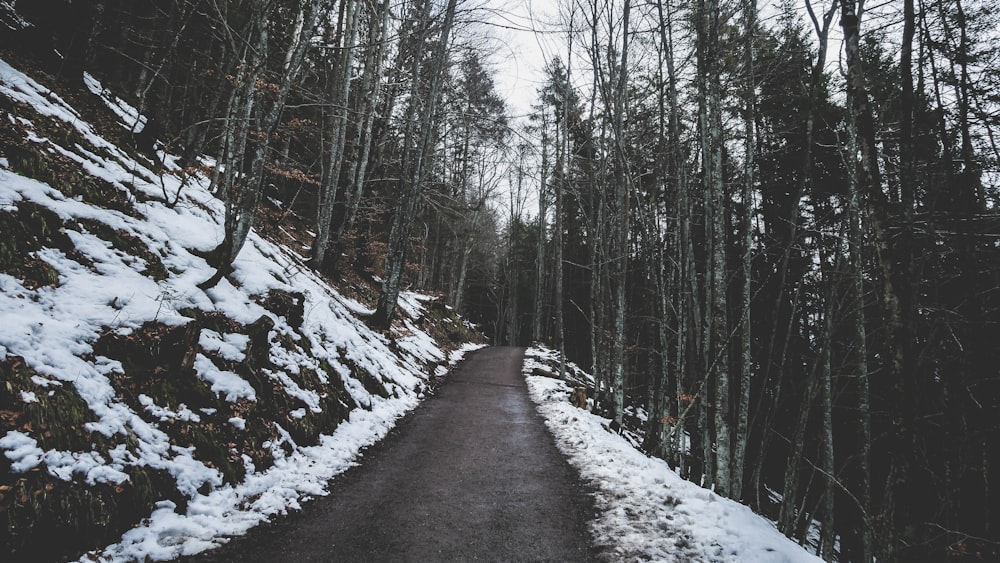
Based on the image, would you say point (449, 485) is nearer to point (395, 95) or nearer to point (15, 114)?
point (15, 114)

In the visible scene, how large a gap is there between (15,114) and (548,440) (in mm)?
9464

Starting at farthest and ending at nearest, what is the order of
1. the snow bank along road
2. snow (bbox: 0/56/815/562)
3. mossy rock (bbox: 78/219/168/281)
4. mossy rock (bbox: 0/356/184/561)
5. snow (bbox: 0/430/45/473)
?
1. mossy rock (bbox: 78/219/168/281)
2. the snow bank along road
3. snow (bbox: 0/56/815/562)
4. snow (bbox: 0/430/45/473)
5. mossy rock (bbox: 0/356/184/561)

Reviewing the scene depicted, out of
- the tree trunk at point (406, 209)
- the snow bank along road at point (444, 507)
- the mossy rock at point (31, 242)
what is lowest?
the snow bank along road at point (444, 507)

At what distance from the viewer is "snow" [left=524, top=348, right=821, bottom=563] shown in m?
3.68

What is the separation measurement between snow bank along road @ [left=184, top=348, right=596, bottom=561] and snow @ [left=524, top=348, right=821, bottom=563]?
0.95 ft

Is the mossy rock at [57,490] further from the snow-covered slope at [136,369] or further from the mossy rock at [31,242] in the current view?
the mossy rock at [31,242]

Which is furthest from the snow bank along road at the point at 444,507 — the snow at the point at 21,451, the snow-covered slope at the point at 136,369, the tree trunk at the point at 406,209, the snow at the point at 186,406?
the tree trunk at the point at 406,209

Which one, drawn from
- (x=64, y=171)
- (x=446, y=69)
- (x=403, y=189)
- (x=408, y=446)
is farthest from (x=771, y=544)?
(x=446, y=69)

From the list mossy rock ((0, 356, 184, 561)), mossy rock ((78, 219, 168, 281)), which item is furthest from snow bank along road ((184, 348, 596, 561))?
mossy rock ((78, 219, 168, 281))

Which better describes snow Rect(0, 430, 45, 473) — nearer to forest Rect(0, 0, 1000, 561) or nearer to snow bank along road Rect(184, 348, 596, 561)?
snow bank along road Rect(184, 348, 596, 561)

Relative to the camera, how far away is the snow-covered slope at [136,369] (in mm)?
3168

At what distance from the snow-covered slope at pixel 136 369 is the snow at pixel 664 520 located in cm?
331

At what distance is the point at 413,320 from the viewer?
17156 millimetres

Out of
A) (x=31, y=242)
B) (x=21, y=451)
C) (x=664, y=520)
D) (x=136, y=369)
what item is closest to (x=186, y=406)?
(x=136, y=369)
